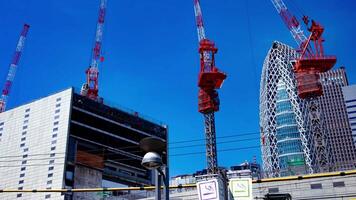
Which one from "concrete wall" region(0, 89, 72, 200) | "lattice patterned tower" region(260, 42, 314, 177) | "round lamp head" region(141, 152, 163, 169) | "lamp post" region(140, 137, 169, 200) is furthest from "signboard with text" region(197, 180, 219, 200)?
"lattice patterned tower" region(260, 42, 314, 177)

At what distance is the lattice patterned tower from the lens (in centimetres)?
15150

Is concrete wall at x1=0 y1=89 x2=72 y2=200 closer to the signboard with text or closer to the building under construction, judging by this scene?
the building under construction

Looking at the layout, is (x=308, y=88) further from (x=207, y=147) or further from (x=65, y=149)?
(x=65, y=149)

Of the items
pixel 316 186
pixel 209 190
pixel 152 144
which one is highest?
pixel 316 186

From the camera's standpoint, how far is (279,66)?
160625mm

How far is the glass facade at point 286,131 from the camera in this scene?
151 meters

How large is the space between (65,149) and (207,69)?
1728 inches

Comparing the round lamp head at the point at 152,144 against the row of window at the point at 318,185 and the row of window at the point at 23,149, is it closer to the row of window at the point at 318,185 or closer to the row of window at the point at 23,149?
the row of window at the point at 318,185

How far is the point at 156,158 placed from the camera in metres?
10.6

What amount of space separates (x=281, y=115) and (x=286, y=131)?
6310 mm

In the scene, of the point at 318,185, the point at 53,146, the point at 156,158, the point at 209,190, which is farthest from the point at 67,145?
the point at 156,158

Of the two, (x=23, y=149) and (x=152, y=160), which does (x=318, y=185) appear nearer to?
(x=152, y=160)

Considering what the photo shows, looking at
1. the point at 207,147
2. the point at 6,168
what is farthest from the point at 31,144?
the point at 207,147

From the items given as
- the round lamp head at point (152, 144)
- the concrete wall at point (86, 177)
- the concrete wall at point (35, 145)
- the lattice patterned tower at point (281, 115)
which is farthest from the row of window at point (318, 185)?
the lattice patterned tower at point (281, 115)
